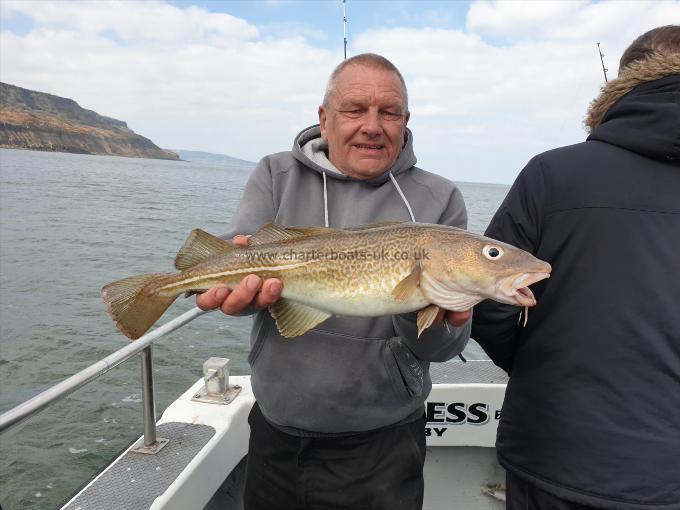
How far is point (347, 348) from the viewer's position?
291 centimetres

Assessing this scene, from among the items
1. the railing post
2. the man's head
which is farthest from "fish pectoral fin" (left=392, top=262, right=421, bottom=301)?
the railing post

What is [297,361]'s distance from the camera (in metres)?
2.91

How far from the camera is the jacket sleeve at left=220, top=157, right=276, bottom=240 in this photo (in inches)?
121

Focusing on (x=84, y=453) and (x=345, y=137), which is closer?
(x=345, y=137)

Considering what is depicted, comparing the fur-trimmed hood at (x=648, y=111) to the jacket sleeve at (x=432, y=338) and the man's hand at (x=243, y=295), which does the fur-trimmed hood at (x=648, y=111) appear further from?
the man's hand at (x=243, y=295)

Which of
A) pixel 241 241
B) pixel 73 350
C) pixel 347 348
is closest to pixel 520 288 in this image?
pixel 347 348

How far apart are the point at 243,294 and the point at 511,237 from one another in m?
1.47

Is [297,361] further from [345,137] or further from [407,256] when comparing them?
[345,137]

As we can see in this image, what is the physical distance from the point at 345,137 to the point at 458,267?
108cm

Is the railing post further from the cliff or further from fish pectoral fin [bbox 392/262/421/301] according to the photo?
the cliff

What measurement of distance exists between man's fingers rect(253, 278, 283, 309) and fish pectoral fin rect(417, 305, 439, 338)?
80 cm

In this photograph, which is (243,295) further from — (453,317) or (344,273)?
(453,317)

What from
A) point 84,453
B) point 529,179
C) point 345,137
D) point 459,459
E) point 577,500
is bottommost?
point 84,453

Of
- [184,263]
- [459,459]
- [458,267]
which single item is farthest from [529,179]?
[459,459]
